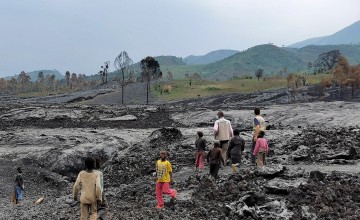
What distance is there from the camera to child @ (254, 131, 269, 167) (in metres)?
17.2

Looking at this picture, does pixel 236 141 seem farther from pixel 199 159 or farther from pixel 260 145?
pixel 199 159

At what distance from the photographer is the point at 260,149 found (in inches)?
679

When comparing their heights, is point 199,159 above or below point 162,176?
below

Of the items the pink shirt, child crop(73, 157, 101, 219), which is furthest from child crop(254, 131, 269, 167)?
child crop(73, 157, 101, 219)

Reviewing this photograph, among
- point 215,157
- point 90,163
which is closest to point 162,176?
point 215,157

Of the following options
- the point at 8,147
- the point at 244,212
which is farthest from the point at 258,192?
the point at 8,147

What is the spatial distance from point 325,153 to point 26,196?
14.7m

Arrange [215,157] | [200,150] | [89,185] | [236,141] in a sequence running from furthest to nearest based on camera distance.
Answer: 1. [200,150]
2. [236,141]
3. [215,157]
4. [89,185]

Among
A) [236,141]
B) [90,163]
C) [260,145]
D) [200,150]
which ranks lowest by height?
[200,150]

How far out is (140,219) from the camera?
41.0 ft

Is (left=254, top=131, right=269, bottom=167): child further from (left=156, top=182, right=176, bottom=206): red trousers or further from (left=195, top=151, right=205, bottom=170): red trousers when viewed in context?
(left=156, top=182, right=176, bottom=206): red trousers

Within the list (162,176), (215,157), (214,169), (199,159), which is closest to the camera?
(162,176)

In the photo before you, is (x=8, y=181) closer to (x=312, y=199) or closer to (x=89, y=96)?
(x=312, y=199)

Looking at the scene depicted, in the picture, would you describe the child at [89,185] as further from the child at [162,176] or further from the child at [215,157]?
the child at [215,157]
